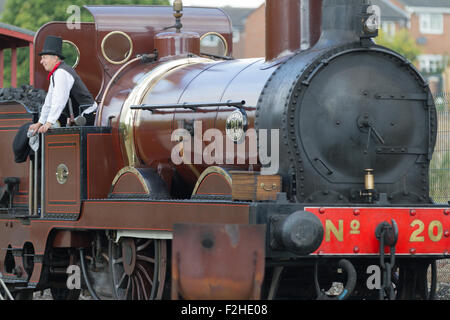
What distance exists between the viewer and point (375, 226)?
716 cm

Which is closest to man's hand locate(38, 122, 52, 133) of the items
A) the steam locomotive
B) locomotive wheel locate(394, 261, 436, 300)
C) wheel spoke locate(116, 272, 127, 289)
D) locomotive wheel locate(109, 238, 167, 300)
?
the steam locomotive

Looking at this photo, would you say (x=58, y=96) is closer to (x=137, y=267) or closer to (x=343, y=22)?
(x=137, y=267)

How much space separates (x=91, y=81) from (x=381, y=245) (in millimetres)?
4035

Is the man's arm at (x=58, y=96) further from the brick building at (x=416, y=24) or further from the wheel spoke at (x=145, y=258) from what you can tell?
the brick building at (x=416, y=24)

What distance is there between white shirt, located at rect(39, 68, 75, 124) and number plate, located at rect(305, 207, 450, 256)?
121 inches

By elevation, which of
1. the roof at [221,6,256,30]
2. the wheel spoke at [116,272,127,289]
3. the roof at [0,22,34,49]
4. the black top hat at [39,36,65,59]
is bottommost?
the wheel spoke at [116,272,127,289]

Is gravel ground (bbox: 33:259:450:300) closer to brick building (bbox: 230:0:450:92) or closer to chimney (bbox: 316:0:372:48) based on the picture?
chimney (bbox: 316:0:372:48)

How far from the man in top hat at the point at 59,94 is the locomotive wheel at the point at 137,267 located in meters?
1.27

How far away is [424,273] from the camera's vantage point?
8008 millimetres

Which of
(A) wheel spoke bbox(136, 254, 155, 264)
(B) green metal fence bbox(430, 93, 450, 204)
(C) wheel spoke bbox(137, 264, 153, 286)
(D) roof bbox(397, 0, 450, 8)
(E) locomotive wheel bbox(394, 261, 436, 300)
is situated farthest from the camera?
(D) roof bbox(397, 0, 450, 8)

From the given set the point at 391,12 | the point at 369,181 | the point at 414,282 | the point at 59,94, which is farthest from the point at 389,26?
the point at 369,181

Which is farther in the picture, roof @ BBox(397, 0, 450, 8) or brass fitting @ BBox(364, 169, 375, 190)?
roof @ BBox(397, 0, 450, 8)

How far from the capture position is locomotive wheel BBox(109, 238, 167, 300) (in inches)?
318
